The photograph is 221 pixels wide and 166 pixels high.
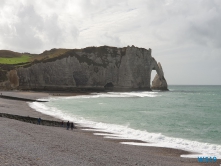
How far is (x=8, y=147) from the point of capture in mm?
11344

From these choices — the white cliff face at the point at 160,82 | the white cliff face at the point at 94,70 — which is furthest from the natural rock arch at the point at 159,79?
the white cliff face at the point at 94,70

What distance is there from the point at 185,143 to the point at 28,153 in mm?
12682

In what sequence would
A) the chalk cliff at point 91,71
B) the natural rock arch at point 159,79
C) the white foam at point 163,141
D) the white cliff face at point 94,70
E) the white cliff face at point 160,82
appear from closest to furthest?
the white foam at point 163,141 → the chalk cliff at point 91,71 → the white cliff face at point 94,70 → the natural rock arch at point 159,79 → the white cliff face at point 160,82

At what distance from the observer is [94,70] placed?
9981cm

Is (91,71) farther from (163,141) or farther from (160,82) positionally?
(163,141)

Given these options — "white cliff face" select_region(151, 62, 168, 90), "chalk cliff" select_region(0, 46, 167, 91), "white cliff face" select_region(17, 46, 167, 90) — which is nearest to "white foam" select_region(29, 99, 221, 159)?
"chalk cliff" select_region(0, 46, 167, 91)

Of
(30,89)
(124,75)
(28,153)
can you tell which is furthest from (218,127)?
(124,75)

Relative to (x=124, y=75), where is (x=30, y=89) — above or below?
below

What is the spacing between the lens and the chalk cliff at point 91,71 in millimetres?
87938

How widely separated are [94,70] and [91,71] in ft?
4.63

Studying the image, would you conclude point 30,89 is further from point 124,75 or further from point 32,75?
point 124,75

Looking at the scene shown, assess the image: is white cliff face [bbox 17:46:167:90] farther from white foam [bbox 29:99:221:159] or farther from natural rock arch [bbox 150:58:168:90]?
white foam [bbox 29:99:221:159]

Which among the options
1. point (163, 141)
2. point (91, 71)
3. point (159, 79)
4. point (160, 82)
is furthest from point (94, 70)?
point (163, 141)

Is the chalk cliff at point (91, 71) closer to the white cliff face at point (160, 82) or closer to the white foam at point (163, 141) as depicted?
the white cliff face at point (160, 82)
